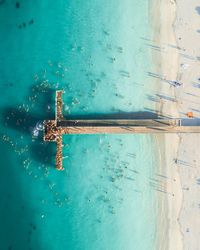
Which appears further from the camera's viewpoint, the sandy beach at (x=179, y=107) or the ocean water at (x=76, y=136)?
the ocean water at (x=76, y=136)

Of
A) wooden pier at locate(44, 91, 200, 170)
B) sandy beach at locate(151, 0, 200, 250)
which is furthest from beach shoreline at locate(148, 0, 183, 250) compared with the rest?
wooden pier at locate(44, 91, 200, 170)

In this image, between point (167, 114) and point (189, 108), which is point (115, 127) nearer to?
point (167, 114)

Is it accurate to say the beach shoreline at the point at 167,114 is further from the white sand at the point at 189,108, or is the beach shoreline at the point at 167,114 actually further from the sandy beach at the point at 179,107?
the white sand at the point at 189,108

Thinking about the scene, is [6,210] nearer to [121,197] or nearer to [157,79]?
[121,197]

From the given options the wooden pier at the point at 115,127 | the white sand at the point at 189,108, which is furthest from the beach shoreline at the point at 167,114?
the wooden pier at the point at 115,127

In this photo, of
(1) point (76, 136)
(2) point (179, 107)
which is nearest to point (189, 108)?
(2) point (179, 107)

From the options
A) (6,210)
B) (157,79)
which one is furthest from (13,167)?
(157,79)

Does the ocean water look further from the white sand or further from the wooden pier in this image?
the white sand
